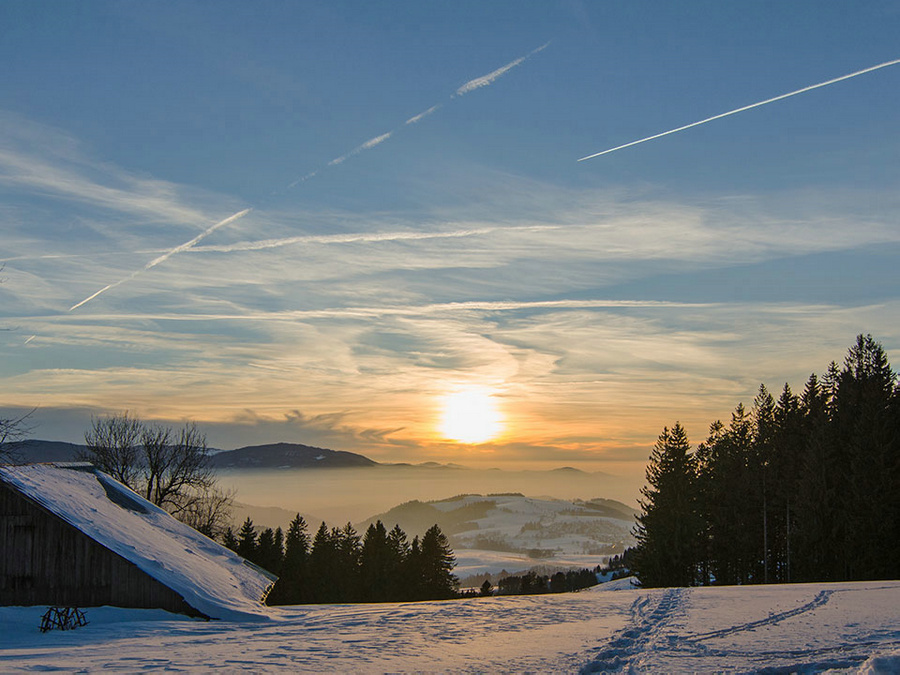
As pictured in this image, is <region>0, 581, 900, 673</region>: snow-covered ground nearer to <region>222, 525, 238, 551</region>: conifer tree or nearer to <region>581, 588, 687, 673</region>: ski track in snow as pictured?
<region>581, 588, 687, 673</region>: ski track in snow

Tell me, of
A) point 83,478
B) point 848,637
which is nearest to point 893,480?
point 848,637

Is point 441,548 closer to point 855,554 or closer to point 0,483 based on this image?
point 855,554

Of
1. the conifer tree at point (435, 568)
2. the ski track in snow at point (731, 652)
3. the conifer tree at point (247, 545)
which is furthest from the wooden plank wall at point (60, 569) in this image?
the conifer tree at point (435, 568)

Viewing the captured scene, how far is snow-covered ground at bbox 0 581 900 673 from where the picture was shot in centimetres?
1513

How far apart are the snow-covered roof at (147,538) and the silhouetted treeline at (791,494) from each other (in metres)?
35.9

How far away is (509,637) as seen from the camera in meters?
19.5

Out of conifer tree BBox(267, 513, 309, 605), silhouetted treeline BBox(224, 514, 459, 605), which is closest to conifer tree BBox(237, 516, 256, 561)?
silhouetted treeline BBox(224, 514, 459, 605)

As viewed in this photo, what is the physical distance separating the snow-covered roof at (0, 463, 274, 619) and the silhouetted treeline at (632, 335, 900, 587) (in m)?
35.9

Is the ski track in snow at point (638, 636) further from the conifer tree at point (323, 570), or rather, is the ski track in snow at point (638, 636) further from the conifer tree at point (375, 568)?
the conifer tree at point (323, 570)

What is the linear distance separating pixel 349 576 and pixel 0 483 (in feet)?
153

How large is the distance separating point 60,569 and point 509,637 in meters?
17.9

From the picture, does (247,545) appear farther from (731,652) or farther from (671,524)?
(731,652)

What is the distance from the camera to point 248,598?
2836cm

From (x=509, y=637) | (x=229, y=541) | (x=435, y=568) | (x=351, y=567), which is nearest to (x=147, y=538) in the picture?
(x=509, y=637)
